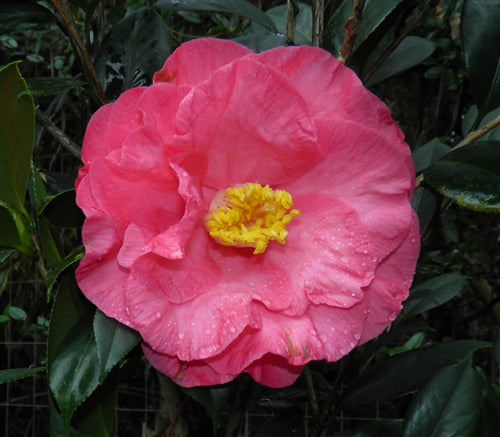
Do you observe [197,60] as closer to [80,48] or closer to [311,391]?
[80,48]

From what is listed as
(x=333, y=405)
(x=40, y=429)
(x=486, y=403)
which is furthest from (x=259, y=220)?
(x=40, y=429)

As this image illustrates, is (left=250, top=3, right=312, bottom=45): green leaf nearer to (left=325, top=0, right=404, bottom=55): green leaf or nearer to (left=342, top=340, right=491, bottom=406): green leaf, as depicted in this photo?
(left=325, top=0, right=404, bottom=55): green leaf

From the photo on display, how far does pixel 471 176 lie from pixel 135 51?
41 centimetres

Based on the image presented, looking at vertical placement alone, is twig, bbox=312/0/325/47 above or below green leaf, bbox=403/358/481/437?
above

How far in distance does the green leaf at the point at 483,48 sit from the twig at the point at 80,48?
45 cm

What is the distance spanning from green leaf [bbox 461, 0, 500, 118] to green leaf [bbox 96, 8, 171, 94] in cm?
37

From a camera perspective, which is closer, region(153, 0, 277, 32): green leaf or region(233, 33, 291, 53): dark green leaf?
region(233, 33, 291, 53): dark green leaf

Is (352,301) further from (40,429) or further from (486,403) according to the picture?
→ (40,429)

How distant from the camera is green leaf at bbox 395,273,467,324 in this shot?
103cm

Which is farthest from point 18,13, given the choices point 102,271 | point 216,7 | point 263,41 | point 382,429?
point 382,429

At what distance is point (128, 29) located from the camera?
2.60ft

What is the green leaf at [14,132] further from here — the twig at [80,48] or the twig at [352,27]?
the twig at [352,27]

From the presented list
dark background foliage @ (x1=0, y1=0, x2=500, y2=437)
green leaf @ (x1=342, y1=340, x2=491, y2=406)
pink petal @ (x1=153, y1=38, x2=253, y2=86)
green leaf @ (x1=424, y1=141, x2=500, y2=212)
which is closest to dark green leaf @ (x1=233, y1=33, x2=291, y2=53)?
dark background foliage @ (x1=0, y1=0, x2=500, y2=437)

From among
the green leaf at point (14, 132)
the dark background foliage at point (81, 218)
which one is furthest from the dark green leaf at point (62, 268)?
the green leaf at point (14, 132)
